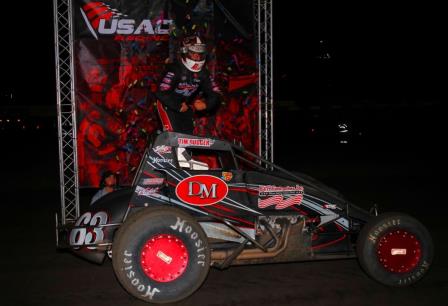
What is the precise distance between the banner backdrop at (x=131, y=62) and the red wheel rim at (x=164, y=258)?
3.85 metres

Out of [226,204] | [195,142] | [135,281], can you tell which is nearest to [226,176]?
[226,204]

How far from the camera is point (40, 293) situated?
16.9 feet

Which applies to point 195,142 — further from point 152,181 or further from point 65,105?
point 65,105

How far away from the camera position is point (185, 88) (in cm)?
775

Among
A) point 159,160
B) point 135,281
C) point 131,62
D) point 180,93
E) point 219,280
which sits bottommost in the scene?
point 219,280

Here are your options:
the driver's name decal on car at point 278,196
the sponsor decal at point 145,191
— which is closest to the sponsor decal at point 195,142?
the sponsor decal at point 145,191

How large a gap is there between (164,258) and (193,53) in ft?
12.8

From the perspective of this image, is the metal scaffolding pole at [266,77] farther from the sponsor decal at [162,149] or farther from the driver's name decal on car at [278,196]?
the sponsor decal at [162,149]

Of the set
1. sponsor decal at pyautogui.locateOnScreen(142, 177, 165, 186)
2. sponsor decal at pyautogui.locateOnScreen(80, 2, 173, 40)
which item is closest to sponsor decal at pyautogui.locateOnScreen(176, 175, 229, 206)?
sponsor decal at pyautogui.locateOnScreen(142, 177, 165, 186)

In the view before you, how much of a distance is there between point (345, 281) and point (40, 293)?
2925 mm

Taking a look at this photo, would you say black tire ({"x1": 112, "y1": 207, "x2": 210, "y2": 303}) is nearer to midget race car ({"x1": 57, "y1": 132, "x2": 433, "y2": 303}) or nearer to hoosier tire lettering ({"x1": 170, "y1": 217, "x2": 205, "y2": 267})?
hoosier tire lettering ({"x1": 170, "y1": 217, "x2": 205, "y2": 267})

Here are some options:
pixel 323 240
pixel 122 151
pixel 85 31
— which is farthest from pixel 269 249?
pixel 85 31

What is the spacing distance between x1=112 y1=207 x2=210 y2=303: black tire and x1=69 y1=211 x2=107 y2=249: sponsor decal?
1.68 ft

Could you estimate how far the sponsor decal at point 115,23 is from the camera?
25.8 feet
